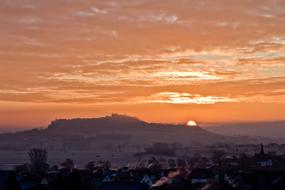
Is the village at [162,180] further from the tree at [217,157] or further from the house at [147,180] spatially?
the tree at [217,157]

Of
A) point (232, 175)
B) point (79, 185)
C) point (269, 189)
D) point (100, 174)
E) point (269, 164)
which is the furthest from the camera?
point (269, 164)

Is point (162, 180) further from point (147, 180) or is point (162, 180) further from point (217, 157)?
point (217, 157)

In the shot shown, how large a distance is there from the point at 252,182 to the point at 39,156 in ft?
233

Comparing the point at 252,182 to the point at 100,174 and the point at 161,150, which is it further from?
the point at 161,150

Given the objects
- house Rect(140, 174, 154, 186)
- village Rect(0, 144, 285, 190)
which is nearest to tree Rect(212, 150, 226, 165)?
village Rect(0, 144, 285, 190)

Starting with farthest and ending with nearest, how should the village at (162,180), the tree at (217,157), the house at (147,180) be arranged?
the tree at (217,157), the house at (147,180), the village at (162,180)

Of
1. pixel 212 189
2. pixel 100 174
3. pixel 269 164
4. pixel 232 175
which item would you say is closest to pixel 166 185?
pixel 232 175

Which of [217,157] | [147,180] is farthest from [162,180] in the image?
[217,157]

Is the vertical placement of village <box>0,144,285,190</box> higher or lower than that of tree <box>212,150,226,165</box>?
lower

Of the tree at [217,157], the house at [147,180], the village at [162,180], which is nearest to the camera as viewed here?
the village at [162,180]

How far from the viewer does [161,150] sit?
630 ft

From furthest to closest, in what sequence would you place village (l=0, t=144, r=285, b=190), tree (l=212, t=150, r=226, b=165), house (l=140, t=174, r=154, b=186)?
tree (l=212, t=150, r=226, b=165), house (l=140, t=174, r=154, b=186), village (l=0, t=144, r=285, b=190)

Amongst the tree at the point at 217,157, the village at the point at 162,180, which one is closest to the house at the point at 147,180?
the village at the point at 162,180

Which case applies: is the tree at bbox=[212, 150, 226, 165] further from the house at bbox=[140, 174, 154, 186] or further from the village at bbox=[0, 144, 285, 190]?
the house at bbox=[140, 174, 154, 186]
